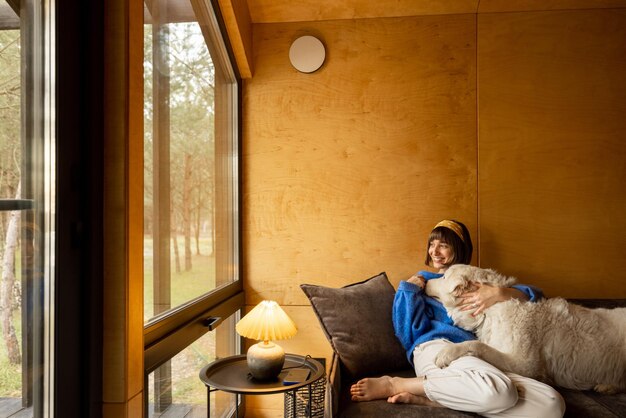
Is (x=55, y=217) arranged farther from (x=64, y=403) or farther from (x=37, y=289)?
(x=64, y=403)

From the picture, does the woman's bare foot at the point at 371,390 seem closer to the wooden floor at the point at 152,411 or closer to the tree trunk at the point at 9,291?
the wooden floor at the point at 152,411

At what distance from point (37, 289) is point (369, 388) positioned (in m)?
1.36

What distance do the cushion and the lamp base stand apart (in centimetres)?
47

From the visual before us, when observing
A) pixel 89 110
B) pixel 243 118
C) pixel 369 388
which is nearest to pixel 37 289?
pixel 89 110

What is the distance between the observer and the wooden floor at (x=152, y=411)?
1.00 m

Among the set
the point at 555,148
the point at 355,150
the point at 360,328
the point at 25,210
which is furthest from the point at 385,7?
the point at 25,210

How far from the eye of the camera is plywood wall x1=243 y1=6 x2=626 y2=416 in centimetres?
277

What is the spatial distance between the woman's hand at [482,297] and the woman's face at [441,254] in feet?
1.02

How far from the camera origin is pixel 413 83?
2859 mm

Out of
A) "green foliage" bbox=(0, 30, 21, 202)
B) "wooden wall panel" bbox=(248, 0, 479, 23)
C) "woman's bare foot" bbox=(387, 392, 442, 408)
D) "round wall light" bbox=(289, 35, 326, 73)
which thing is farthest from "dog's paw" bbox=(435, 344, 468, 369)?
"wooden wall panel" bbox=(248, 0, 479, 23)

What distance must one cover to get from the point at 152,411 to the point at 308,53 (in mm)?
2200

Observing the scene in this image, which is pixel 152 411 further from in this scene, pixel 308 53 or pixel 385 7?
pixel 385 7

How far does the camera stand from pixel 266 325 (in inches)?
73.7

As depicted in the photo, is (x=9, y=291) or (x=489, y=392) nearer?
(x=9, y=291)
